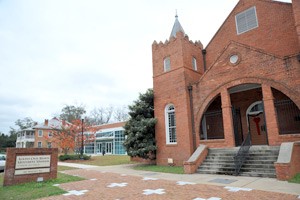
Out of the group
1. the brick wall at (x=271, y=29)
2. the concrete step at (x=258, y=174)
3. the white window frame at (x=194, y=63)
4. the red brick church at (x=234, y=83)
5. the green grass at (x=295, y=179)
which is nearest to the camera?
the green grass at (x=295, y=179)

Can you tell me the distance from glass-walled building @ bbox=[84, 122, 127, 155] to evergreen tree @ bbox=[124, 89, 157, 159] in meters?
20.5

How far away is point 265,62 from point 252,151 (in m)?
4.99

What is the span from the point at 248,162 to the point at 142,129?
7.44 metres

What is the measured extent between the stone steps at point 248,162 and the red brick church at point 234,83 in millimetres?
477

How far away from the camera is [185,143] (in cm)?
1432

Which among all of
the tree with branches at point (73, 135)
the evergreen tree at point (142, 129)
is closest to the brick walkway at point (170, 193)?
the evergreen tree at point (142, 129)

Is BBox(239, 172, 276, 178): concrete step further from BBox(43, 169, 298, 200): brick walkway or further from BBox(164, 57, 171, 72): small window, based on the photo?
BBox(164, 57, 171, 72): small window

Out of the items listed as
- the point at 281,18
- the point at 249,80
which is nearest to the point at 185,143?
the point at 249,80

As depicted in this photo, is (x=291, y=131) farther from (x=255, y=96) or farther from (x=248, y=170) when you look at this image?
(x=248, y=170)

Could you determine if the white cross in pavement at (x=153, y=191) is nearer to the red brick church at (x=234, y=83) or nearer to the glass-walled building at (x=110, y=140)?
the red brick church at (x=234, y=83)

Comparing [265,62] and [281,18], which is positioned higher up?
[281,18]

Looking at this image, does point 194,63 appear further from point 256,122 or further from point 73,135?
point 73,135

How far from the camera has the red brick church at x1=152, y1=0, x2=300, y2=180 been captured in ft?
37.8

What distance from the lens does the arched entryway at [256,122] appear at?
1510cm
